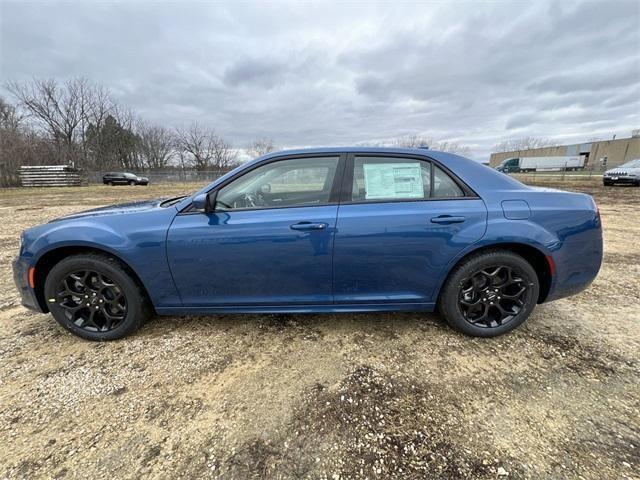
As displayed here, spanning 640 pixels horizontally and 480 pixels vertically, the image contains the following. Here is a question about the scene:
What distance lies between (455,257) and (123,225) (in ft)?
8.53

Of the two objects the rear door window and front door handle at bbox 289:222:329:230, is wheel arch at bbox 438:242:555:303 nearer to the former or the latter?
the rear door window

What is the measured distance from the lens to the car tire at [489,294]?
7.86ft

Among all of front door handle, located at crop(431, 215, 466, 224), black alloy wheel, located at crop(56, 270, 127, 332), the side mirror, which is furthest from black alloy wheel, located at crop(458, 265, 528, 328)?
black alloy wheel, located at crop(56, 270, 127, 332)

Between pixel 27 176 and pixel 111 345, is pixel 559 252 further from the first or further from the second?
pixel 27 176

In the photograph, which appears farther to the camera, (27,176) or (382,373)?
(27,176)

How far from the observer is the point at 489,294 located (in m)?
2.47

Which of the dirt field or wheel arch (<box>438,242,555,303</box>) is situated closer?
the dirt field

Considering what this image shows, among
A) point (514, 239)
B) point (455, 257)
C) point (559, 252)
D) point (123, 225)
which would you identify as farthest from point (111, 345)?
point (559, 252)

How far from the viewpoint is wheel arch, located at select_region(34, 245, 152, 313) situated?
2408 millimetres

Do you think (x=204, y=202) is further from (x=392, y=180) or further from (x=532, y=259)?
(x=532, y=259)

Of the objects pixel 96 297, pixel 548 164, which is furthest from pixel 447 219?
pixel 548 164

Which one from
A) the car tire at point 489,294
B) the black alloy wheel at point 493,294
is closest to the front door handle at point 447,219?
the car tire at point 489,294

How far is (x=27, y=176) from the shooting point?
84.2 feet

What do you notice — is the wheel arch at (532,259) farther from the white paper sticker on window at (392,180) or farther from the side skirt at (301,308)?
the white paper sticker on window at (392,180)
